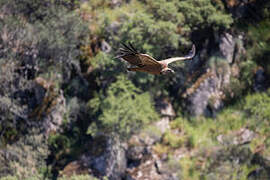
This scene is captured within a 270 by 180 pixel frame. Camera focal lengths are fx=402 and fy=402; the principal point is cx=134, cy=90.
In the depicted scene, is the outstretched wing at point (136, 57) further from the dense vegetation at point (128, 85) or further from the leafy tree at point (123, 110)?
the leafy tree at point (123, 110)

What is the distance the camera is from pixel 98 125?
1716cm

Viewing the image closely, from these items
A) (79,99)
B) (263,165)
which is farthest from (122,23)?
(263,165)

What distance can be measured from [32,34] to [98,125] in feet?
15.3

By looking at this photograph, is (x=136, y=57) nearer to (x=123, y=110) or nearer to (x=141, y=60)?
(x=141, y=60)

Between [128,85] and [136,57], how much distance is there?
9.70 m

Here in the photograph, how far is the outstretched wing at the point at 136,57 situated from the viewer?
669cm

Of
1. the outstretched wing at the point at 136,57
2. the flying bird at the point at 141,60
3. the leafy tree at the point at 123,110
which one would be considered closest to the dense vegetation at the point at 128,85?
the leafy tree at the point at 123,110

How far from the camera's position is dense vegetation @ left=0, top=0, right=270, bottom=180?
16203 millimetres

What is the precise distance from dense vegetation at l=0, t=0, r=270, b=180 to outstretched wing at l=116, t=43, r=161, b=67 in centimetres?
851

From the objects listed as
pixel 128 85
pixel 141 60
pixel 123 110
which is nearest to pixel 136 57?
pixel 141 60

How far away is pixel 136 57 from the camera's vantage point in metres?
6.89

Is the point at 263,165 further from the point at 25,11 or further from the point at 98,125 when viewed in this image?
the point at 25,11

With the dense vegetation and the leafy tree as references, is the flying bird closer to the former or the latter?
the dense vegetation

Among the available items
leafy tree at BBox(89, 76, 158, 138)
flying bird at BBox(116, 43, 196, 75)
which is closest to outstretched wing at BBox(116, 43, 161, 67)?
flying bird at BBox(116, 43, 196, 75)
